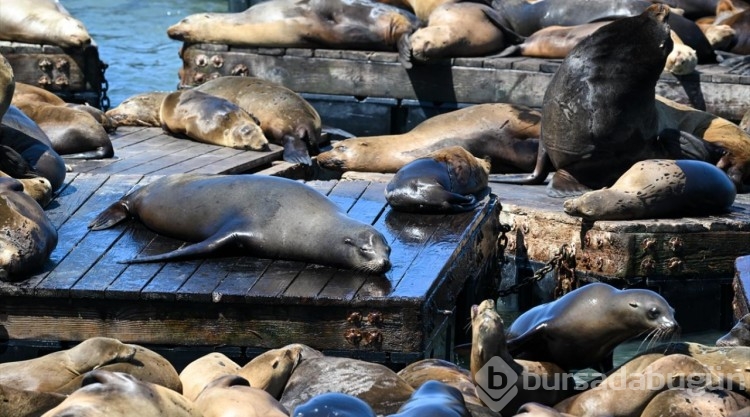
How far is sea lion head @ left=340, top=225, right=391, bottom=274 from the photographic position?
235 inches

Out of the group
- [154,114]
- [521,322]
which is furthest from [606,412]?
[154,114]

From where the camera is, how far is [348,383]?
4.85 m

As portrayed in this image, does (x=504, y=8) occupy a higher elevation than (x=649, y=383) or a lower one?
lower

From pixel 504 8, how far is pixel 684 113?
312cm

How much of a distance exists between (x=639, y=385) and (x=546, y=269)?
9.57 ft

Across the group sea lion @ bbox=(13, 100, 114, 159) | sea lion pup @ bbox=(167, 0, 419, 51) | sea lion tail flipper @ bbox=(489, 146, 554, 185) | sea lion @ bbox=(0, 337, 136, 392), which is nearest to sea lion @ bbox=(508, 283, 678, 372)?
sea lion @ bbox=(0, 337, 136, 392)

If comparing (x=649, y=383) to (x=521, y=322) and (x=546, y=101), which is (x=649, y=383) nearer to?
(x=521, y=322)

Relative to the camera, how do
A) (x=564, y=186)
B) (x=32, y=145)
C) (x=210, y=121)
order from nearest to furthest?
(x=32, y=145), (x=564, y=186), (x=210, y=121)

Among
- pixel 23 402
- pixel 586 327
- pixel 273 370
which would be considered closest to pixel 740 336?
pixel 586 327

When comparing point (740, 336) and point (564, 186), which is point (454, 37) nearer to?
point (564, 186)

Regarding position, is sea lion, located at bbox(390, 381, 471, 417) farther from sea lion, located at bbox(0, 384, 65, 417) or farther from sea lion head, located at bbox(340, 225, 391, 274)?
sea lion head, located at bbox(340, 225, 391, 274)

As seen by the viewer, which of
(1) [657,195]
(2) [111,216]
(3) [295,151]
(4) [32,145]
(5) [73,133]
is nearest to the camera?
(2) [111,216]

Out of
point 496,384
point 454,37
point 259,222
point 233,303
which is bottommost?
point 454,37

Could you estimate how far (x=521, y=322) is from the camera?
209 inches
